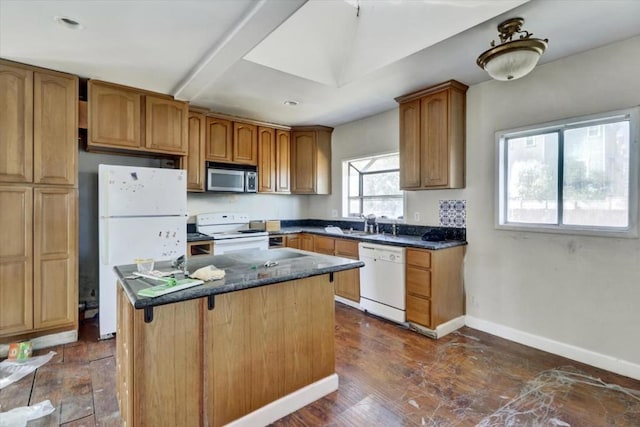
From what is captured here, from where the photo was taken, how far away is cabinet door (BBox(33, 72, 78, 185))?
2770 millimetres

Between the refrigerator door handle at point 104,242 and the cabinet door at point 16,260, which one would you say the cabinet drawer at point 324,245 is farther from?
the cabinet door at point 16,260

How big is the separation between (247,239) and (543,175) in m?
3.31

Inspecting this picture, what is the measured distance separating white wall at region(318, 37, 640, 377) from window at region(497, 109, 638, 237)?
0.09 metres

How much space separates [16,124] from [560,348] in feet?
16.7

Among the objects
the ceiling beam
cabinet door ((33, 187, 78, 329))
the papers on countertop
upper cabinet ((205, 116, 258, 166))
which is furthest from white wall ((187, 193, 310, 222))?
the papers on countertop

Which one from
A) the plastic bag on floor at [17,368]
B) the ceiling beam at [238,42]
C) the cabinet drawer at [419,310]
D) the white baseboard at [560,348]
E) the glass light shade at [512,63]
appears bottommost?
the plastic bag on floor at [17,368]

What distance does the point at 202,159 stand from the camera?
3955mm

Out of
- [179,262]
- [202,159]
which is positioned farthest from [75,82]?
[179,262]

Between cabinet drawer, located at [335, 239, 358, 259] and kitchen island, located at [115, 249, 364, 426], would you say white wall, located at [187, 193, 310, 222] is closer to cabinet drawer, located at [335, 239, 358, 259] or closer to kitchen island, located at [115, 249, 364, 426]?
cabinet drawer, located at [335, 239, 358, 259]

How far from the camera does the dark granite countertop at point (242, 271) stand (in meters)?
1.47

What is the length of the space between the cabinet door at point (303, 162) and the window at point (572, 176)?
8.62 ft

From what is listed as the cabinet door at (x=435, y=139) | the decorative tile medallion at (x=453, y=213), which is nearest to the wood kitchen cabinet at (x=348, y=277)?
the decorative tile medallion at (x=453, y=213)

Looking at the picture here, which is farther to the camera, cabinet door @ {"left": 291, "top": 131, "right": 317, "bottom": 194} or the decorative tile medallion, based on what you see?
cabinet door @ {"left": 291, "top": 131, "right": 317, "bottom": 194}

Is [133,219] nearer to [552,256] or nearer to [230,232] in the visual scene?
[230,232]
